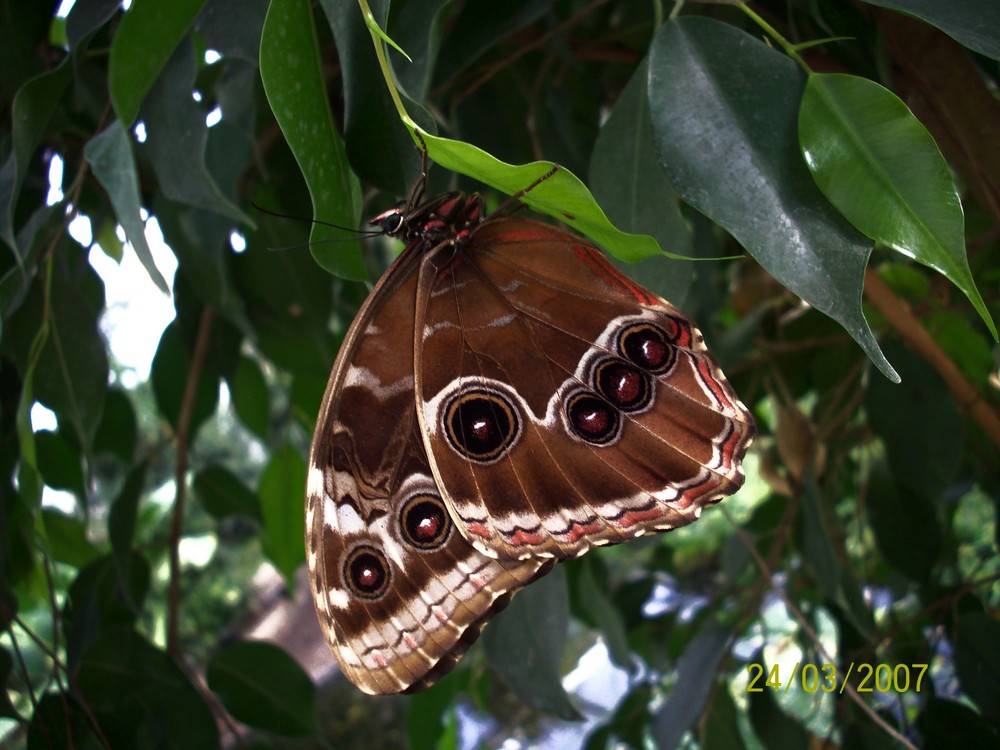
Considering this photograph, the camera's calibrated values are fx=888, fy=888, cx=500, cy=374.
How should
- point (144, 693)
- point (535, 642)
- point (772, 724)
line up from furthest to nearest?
1. point (772, 724)
2. point (144, 693)
3. point (535, 642)

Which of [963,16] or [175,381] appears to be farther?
[175,381]

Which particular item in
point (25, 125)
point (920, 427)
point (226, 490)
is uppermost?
point (25, 125)

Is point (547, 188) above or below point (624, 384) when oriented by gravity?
above

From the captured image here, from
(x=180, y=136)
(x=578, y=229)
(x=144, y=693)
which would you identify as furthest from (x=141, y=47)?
(x=144, y=693)

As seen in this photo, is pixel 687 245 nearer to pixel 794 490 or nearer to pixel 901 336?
pixel 901 336

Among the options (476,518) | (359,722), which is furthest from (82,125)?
(359,722)

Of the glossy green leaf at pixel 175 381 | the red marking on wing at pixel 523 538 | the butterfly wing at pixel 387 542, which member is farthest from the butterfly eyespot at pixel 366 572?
the glossy green leaf at pixel 175 381

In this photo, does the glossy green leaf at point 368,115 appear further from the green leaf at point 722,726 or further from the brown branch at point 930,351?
the green leaf at point 722,726

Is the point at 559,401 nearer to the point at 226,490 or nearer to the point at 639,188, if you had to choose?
the point at 639,188
